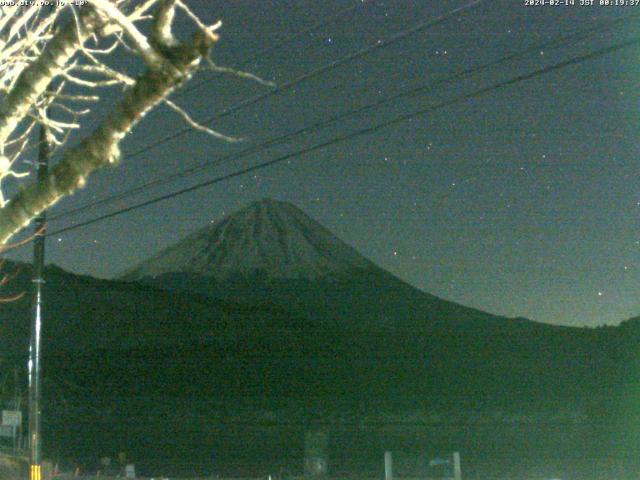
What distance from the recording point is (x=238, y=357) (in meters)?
129

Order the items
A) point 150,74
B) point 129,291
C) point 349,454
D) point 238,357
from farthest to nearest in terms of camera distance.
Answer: point 129,291 < point 238,357 < point 349,454 < point 150,74

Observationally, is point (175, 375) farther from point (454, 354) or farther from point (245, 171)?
point (245, 171)

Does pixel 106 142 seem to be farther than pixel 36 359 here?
No

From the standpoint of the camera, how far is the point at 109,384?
103000 mm

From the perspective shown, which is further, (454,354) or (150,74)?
(454,354)

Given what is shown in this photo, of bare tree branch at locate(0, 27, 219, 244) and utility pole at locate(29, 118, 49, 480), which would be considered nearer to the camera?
bare tree branch at locate(0, 27, 219, 244)

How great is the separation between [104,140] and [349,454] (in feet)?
160

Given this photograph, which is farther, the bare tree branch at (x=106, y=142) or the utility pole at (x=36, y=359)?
the utility pole at (x=36, y=359)

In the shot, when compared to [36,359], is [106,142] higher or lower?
higher

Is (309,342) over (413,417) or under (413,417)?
over

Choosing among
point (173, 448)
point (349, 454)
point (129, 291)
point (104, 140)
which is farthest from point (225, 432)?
point (129, 291)

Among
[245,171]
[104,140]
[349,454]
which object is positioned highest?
[245,171]

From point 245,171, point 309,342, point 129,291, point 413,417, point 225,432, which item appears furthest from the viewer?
point 129,291

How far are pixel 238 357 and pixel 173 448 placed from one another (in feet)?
246
